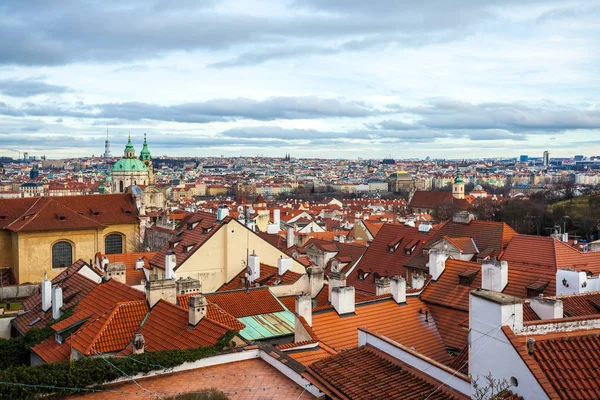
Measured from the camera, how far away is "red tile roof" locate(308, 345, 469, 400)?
33.7 ft

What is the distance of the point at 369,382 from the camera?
1084 cm

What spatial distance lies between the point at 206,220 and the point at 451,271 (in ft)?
45.9

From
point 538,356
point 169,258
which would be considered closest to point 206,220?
point 169,258

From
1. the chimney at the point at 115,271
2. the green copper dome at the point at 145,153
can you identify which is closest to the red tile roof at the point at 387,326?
the chimney at the point at 115,271

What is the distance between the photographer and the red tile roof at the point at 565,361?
851 centimetres

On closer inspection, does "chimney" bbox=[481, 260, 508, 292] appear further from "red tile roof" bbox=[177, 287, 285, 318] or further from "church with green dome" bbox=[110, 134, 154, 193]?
"church with green dome" bbox=[110, 134, 154, 193]

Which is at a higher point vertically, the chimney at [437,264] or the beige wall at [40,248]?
the chimney at [437,264]

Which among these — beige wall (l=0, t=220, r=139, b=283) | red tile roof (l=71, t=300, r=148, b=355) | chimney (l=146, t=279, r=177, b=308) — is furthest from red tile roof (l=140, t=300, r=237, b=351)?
beige wall (l=0, t=220, r=139, b=283)

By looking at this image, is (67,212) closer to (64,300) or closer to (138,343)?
(64,300)

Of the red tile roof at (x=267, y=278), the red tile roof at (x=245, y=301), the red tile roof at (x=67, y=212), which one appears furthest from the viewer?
the red tile roof at (x=67, y=212)

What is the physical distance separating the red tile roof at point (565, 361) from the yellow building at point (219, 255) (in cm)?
1713

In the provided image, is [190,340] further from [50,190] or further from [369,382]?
[50,190]

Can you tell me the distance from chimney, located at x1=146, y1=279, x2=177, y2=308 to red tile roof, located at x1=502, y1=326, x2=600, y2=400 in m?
11.5

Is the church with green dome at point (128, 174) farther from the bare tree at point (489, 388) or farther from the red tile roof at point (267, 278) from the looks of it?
the bare tree at point (489, 388)
